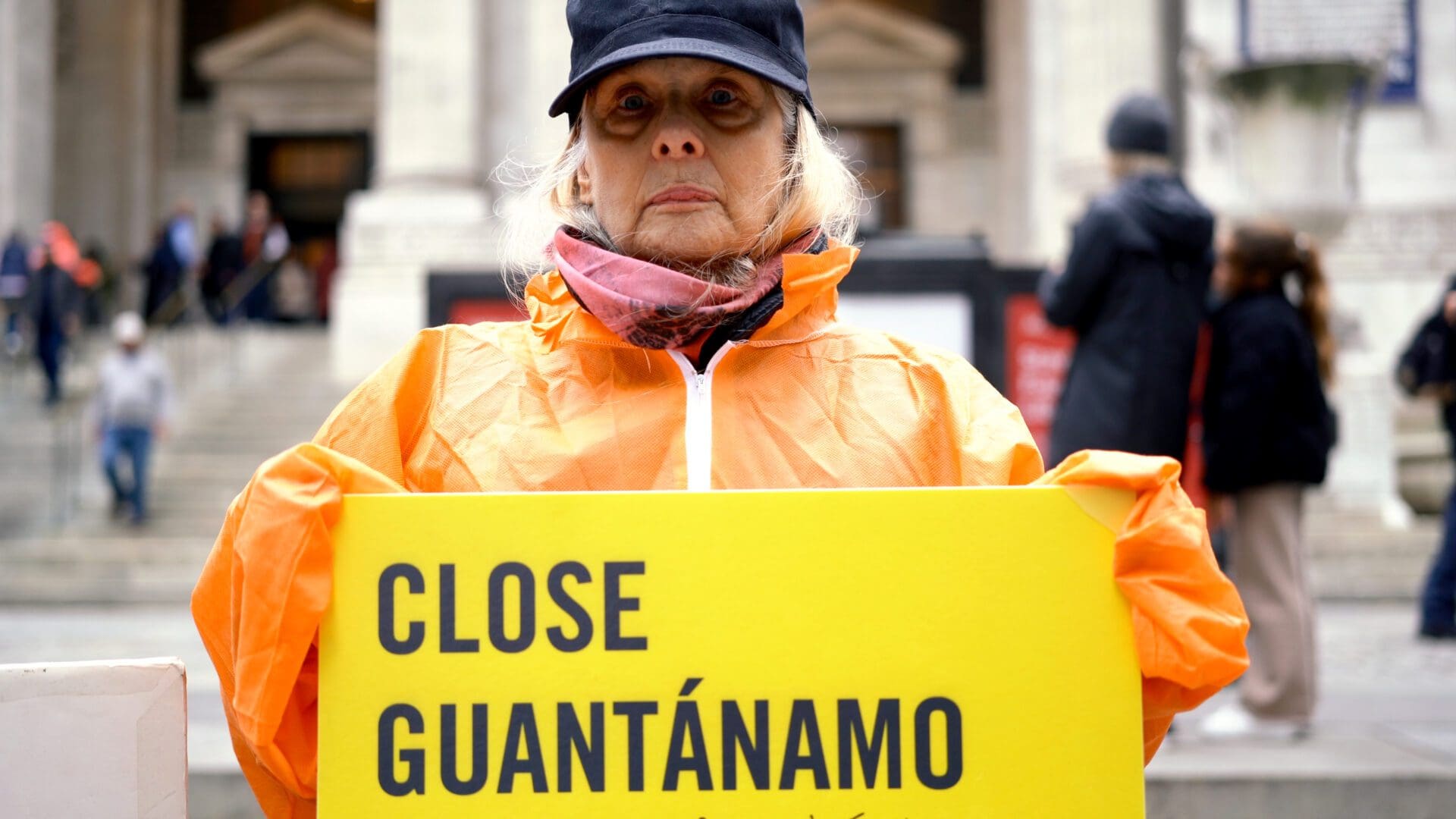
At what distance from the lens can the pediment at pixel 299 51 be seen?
24219 millimetres

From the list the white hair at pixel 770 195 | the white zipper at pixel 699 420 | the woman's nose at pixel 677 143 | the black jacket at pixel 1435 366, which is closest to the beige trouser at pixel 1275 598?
the black jacket at pixel 1435 366

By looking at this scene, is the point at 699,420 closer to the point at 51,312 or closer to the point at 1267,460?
the point at 1267,460

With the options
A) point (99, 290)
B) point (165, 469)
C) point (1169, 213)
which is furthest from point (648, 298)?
point (99, 290)

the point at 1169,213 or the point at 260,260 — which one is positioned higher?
the point at 260,260

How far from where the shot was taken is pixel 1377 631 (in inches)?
331

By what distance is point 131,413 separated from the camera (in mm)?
11820

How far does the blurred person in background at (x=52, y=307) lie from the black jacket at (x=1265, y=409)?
13.3m

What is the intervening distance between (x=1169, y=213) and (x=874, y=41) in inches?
754

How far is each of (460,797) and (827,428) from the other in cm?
67

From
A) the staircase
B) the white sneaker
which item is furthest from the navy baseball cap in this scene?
the staircase

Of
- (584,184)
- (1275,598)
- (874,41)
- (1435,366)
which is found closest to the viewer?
(584,184)

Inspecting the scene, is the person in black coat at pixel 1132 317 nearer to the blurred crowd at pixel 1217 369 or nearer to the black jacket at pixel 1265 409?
the blurred crowd at pixel 1217 369

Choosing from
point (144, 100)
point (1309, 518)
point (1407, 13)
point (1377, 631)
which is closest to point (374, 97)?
point (144, 100)

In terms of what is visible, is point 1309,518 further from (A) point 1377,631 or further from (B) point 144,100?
(B) point 144,100
